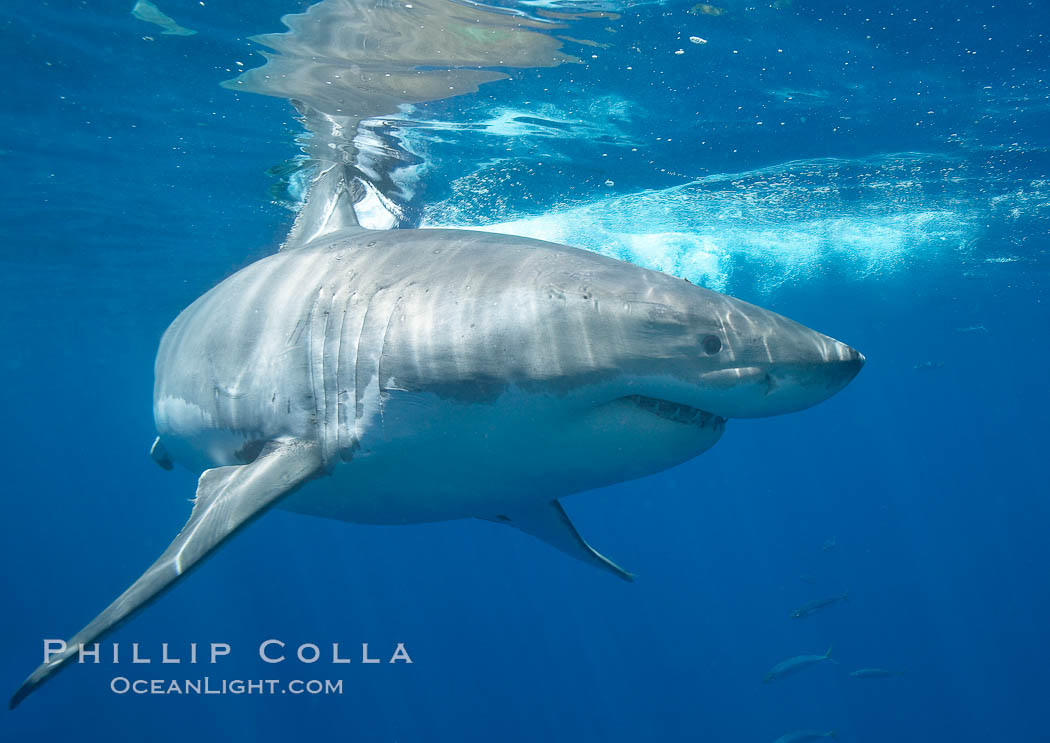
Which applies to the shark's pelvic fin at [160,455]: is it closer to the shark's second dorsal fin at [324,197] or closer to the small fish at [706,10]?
the shark's second dorsal fin at [324,197]

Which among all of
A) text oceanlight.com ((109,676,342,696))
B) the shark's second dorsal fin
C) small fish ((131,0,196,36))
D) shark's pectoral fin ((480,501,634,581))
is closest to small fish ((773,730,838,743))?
text oceanlight.com ((109,676,342,696))

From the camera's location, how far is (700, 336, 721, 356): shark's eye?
98.6 inches

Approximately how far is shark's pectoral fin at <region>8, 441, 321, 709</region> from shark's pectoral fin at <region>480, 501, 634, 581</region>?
1546mm

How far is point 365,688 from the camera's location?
104 feet

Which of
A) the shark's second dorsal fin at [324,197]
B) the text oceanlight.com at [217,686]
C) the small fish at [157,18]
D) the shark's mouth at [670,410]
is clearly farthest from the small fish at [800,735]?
the small fish at [157,18]

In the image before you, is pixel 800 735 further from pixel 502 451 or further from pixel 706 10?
pixel 502 451

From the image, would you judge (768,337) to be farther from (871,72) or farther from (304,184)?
(304,184)

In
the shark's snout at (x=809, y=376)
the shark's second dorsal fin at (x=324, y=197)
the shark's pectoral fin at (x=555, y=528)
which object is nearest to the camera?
the shark's snout at (x=809, y=376)

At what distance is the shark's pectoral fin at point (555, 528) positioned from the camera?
4.41m

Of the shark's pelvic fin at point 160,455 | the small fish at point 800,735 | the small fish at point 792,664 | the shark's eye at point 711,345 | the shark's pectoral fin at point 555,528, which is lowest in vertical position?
the small fish at point 800,735

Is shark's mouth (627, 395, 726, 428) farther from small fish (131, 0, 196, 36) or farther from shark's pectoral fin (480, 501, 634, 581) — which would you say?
small fish (131, 0, 196, 36)

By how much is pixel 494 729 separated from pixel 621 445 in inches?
1280

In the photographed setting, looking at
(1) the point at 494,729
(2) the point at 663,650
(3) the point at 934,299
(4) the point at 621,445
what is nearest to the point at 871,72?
(4) the point at 621,445

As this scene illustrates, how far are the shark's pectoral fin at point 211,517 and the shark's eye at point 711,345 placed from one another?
6.24ft
